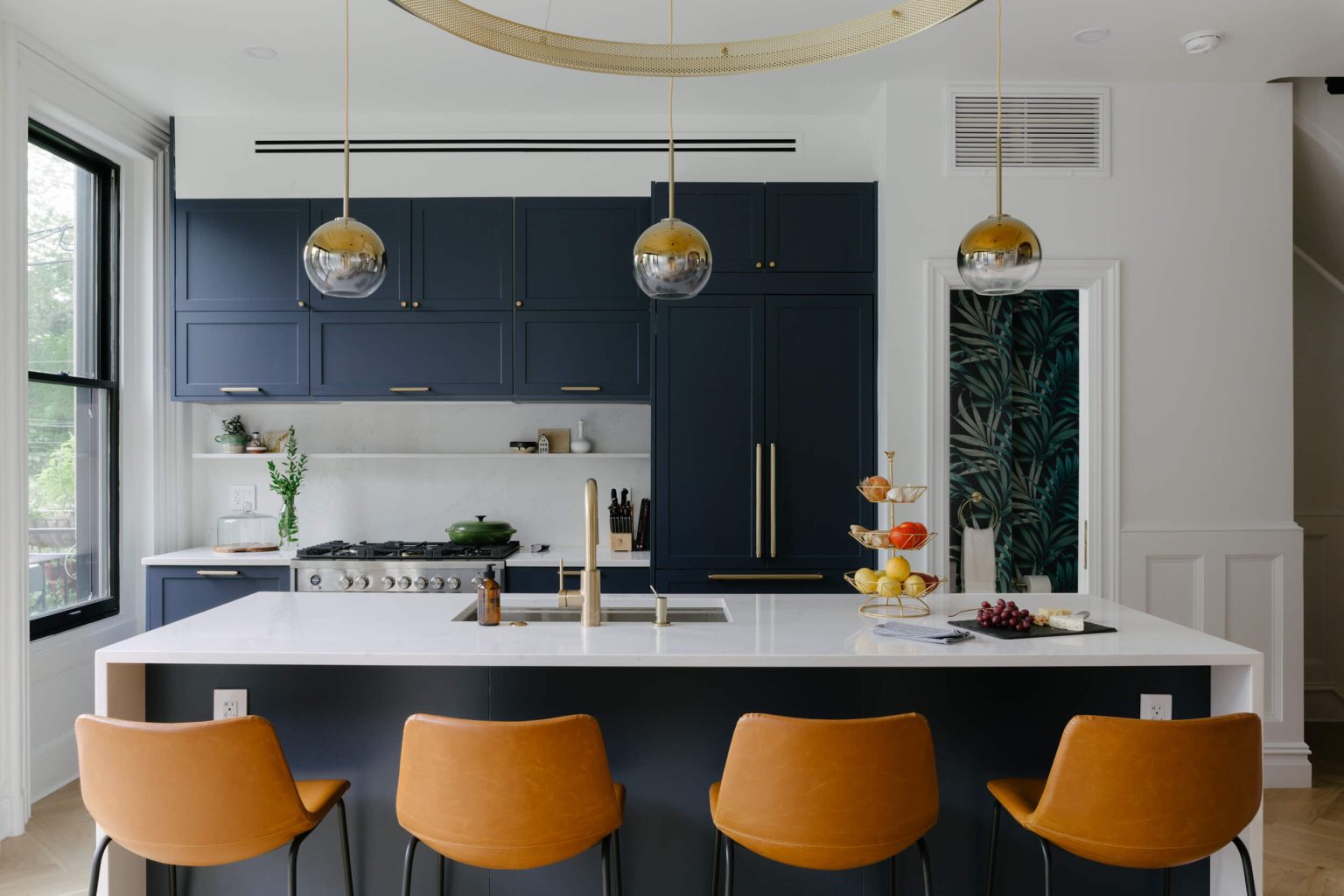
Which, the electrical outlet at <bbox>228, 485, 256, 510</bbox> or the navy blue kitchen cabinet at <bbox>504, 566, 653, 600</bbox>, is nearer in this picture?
the navy blue kitchen cabinet at <bbox>504, 566, 653, 600</bbox>

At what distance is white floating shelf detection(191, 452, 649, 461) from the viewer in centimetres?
438

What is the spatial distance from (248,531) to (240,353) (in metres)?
0.90

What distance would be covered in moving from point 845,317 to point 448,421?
206 cm

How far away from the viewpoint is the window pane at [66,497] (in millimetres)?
3637

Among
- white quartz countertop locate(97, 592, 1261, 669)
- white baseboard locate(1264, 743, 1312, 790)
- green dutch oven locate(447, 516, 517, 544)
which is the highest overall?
green dutch oven locate(447, 516, 517, 544)

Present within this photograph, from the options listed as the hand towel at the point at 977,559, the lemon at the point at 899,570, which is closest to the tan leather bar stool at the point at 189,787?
the lemon at the point at 899,570

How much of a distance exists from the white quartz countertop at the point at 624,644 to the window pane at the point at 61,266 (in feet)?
6.42

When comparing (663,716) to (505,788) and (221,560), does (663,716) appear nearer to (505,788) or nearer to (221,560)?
(505,788)

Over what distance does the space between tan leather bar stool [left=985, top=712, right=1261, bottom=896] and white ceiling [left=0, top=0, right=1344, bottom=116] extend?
252 centimetres


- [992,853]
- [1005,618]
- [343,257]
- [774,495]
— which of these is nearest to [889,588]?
[1005,618]

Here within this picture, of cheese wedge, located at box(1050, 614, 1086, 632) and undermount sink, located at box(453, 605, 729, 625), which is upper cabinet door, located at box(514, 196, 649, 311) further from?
cheese wedge, located at box(1050, 614, 1086, 632)

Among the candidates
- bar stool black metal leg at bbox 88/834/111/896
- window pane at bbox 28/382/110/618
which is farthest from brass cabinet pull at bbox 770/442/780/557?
window pane at bbox 28/382/110/618

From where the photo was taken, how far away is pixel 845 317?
13.0ft

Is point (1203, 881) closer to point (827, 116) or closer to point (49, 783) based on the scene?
point (827, 116)
